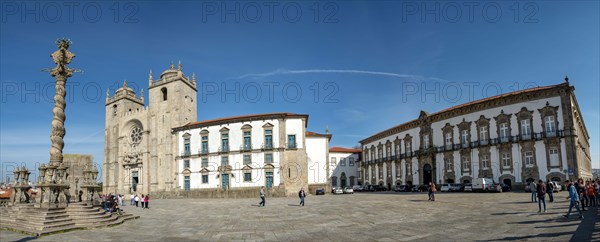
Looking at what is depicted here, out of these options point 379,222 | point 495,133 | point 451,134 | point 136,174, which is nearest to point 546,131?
point 495,133

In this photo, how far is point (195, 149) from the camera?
1763 inches

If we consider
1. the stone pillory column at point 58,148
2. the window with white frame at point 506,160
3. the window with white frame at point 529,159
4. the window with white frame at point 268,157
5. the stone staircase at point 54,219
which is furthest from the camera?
the window with white frame at point 268,157

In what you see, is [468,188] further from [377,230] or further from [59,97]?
[59,97]

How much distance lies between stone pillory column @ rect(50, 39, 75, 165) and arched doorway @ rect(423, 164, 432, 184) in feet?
142

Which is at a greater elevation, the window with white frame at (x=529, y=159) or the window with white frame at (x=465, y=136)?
the window with white frame at (x=465, y=136)

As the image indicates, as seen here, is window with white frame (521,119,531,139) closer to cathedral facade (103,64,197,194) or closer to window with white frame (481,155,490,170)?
window with white frame (481,155,490,170)

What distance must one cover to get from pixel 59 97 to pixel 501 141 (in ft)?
133

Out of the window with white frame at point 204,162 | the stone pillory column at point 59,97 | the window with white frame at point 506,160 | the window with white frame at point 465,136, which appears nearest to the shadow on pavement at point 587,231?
the stone pillory column at point 59,97

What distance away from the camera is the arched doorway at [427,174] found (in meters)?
48.3

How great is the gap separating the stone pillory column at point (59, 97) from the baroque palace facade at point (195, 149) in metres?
24.2

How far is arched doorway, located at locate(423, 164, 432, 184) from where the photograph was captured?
48.3 meters

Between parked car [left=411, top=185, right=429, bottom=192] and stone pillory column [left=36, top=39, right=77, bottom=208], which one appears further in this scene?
parked car [left=411, top=185, right=429, bottom=192]

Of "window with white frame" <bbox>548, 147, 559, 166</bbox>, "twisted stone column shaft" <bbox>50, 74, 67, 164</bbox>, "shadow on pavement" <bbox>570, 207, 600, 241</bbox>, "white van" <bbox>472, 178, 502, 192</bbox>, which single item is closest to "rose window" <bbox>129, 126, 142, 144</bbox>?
"twisted stone column shaft" <bbox>50, 74, 67, 164</bbox>

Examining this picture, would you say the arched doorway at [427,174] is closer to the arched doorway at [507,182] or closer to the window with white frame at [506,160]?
the window with white frame at [506,160]
